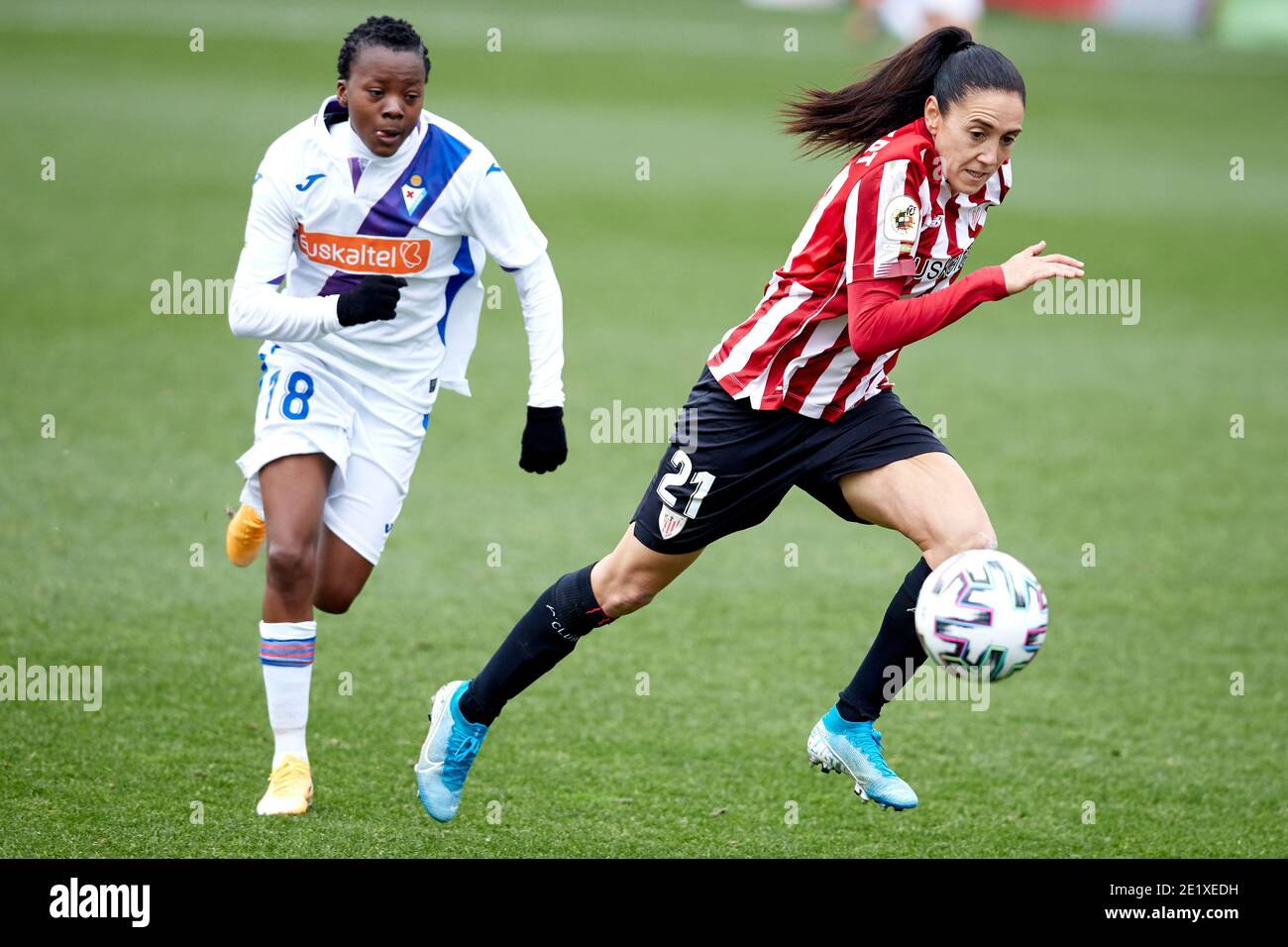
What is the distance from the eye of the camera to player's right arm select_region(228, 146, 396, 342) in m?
4.68

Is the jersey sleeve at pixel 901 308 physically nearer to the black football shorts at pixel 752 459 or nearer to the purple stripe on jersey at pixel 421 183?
the black football shorts at pixel 752 459

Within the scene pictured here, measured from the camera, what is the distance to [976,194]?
4.38 metres

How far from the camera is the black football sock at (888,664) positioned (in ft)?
15.6

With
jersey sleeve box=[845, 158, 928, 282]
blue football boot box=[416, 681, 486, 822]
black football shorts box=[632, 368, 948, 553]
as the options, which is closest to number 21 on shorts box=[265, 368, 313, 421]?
blue football boot box=[416, 681, 486, 822]

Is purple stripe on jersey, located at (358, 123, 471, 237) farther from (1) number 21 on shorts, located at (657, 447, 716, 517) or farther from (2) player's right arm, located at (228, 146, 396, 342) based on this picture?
(1) number 21 on shorts, located at (657, 447, 716, 517)

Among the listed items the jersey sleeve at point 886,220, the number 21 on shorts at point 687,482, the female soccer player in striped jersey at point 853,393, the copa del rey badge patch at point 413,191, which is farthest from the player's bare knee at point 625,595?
the copa del rey badge patch at point 413,191

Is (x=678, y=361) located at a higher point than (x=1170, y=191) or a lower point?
lower

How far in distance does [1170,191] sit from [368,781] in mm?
16974

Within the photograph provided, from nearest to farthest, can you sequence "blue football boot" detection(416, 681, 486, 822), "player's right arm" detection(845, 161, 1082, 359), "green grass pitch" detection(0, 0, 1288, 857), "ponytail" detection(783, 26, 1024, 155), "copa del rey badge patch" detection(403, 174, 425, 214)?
"player's right arm" detection(845, 161, 1082, 359)
"ponytail" detection(783, 26, 1024, 155)
"blue football boot" detection(416, 681, 486, 822)
"copa del rey badge patch" detection(403, 174, 425, 214)
"green grass pitch" detection(0, 0, 1288, 857)

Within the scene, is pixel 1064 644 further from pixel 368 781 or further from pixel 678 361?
pixel 678 361

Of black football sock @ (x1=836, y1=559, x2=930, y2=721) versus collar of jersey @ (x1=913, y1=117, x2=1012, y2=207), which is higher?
collar of jersey @ (x1=913, y1=117, x2=1012, y2=207)

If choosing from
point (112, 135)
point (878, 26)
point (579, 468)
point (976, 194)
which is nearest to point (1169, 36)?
point (878, 26)

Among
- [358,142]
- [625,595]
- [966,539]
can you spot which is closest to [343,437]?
[358,142]

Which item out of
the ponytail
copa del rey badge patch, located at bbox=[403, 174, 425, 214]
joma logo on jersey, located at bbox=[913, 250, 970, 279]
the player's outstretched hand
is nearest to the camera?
the player's outstretched hand
